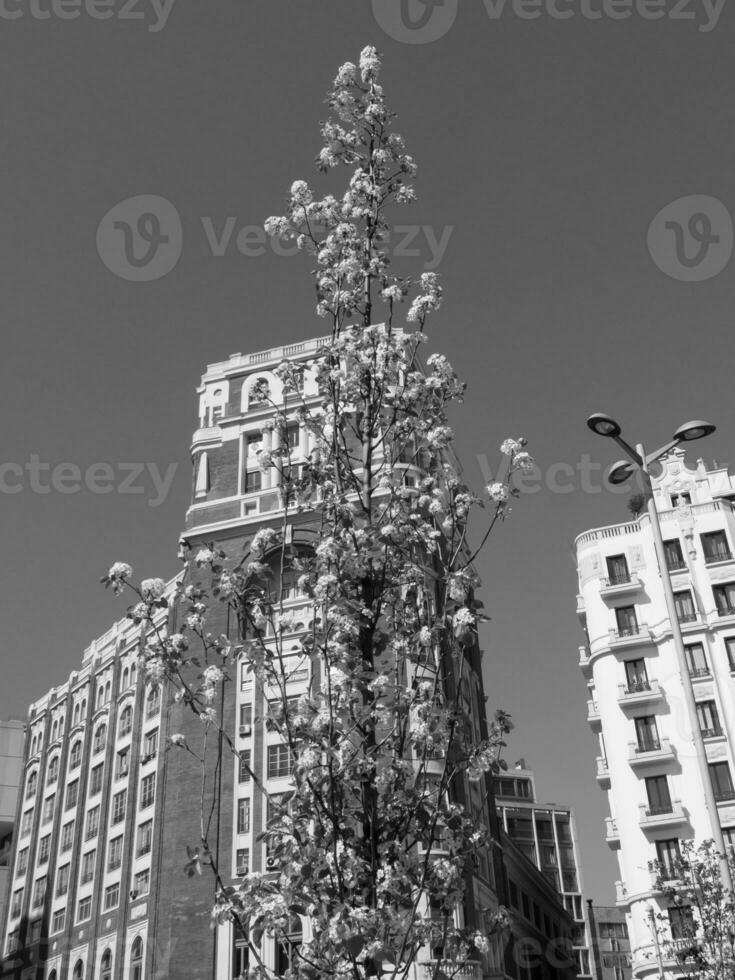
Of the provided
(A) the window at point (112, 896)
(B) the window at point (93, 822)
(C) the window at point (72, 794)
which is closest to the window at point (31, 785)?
(C) the window at point (72, 794)

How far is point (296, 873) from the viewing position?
9.38 metres

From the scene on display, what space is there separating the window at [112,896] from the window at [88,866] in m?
2.98

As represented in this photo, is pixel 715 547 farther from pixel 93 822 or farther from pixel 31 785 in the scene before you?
pixel 31 785

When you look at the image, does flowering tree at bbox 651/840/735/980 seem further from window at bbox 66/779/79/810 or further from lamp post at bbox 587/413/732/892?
window at bbox 66/779/79/810

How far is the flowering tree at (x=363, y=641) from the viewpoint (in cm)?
945

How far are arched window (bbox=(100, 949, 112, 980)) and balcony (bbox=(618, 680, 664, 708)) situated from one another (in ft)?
89.1

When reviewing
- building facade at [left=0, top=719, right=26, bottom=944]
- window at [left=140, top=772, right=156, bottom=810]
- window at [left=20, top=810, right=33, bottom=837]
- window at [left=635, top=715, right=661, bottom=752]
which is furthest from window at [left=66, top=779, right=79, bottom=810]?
window at [left=635, top=715, right=661, bottom=752]

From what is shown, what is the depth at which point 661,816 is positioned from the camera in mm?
45594

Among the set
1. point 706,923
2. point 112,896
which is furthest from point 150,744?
point 706,923

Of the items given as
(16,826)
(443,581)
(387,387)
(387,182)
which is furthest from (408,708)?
(16,826)

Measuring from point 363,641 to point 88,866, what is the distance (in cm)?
5302

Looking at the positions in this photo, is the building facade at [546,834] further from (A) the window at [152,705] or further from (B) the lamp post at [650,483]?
(B) the lamp post at [650,483]

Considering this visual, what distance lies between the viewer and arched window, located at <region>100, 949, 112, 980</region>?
169 feet

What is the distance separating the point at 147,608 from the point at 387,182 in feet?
19.3
